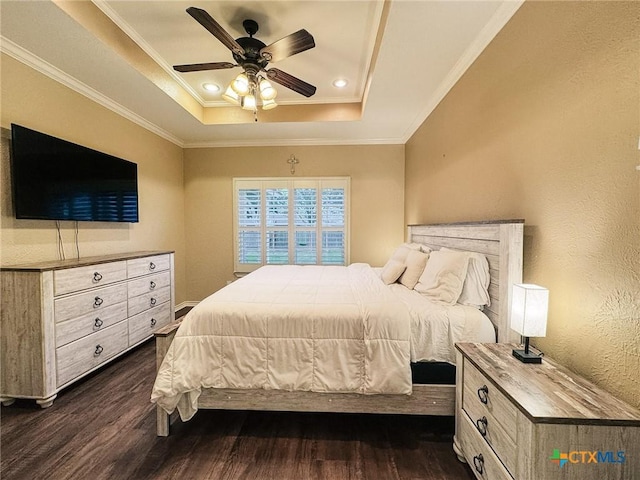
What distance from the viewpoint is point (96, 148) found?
274cm

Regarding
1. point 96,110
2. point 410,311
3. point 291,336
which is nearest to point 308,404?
point 291,336

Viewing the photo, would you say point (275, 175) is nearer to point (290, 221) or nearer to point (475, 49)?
point (290, 221)

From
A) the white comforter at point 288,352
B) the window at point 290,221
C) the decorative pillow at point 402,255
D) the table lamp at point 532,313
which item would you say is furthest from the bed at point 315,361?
the window at point 290,221

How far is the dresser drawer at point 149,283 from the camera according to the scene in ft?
8.59

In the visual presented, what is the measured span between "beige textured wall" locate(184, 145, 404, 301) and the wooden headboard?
2.06 meters

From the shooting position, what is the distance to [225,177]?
13.9 feet

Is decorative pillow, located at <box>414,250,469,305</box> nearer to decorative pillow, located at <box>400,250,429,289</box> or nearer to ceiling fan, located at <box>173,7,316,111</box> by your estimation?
decorative pillow, located at <box>400,250,429,289</box>

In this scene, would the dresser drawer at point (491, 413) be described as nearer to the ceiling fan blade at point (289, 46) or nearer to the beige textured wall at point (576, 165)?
the beige textured wall at point (576, 165)

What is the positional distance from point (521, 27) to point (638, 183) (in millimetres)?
1168

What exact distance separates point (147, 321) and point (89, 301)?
77cm

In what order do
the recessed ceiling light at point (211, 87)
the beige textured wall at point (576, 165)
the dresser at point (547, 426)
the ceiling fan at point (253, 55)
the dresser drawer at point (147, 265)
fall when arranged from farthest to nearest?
the recessed ceiling light at point (211, 87) → the dresser drawer at point (147, 265) → the ceiling fan at point (253, 55) → the beige textured wall at point (576, 165) → the dresser at point (547, 426)

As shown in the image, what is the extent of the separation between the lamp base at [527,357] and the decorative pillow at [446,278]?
526 millimetres

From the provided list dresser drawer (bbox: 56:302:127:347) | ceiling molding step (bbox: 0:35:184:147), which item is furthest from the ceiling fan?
dresser drawer (bbox: 56:302:127:347)

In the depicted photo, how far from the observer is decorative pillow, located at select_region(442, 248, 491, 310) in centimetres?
174
